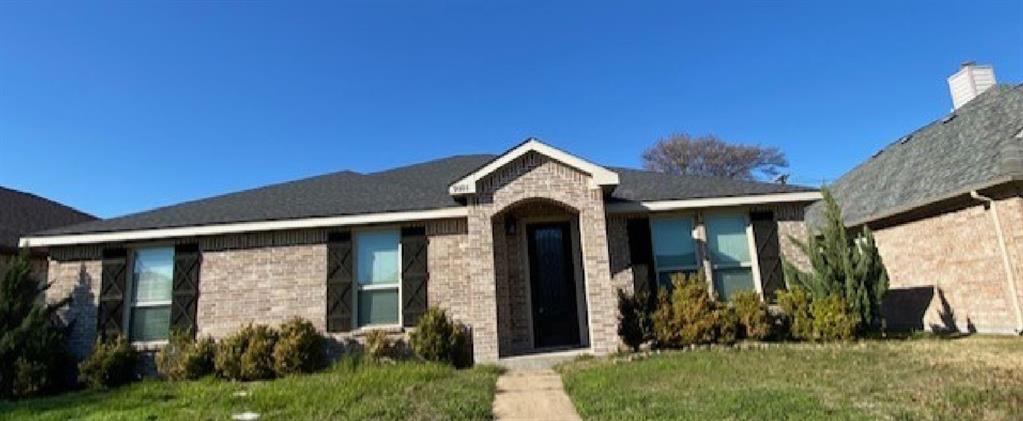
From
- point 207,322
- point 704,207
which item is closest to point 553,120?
point 704,207

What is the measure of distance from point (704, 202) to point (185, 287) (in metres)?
9.68

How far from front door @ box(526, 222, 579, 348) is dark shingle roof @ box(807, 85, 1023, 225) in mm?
7150

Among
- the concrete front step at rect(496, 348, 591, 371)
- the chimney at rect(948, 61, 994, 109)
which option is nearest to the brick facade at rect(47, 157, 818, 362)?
the concrete front step at rect(496, 348, 591, 371)

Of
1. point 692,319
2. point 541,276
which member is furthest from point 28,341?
point 692,319

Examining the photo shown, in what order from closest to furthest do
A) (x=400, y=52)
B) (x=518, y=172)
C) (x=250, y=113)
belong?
(x=518, y=172)
(x=400, y=52)
(x=250, y=113)

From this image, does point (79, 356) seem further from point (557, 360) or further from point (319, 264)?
point (557, 360)

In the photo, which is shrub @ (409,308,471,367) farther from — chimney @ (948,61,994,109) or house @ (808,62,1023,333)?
chimney @ (948,61,994,109)

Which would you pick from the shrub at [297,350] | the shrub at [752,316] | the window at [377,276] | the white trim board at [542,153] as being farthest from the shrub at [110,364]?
the shrub at [752,316]

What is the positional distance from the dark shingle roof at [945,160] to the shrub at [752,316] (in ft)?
13.9

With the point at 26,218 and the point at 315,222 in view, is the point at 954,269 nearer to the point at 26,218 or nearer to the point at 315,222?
the point at 315,222

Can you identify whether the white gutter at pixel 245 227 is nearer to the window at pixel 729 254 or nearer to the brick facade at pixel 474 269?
the brick facade at pixel 474 269

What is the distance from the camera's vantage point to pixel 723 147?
32.0 metres

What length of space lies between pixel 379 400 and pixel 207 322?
17.8 feet

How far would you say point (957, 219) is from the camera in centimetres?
1038
